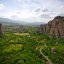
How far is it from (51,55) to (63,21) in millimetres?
33974

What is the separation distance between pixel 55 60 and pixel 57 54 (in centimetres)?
600

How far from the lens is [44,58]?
4616 centimetres

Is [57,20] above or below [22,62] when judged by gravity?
above

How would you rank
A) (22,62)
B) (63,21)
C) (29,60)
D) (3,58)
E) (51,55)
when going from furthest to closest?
(63,21), (51,55), (3,58), (29,60), (22,62)

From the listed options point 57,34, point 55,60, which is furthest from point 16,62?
point 57,34

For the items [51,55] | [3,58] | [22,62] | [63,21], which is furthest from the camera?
[63,21]

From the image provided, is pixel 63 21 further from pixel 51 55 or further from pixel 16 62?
pixel 16 62

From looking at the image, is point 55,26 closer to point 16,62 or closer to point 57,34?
point 57,34

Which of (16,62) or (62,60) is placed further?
(62,60)

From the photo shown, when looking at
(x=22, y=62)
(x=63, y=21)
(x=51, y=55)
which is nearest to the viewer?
(x=22, y=62)

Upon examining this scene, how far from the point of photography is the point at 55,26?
272 ft

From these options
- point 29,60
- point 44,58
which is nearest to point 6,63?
point 29,60

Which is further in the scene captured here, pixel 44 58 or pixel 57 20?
pixel 57 20

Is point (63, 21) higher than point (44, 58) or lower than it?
higher
